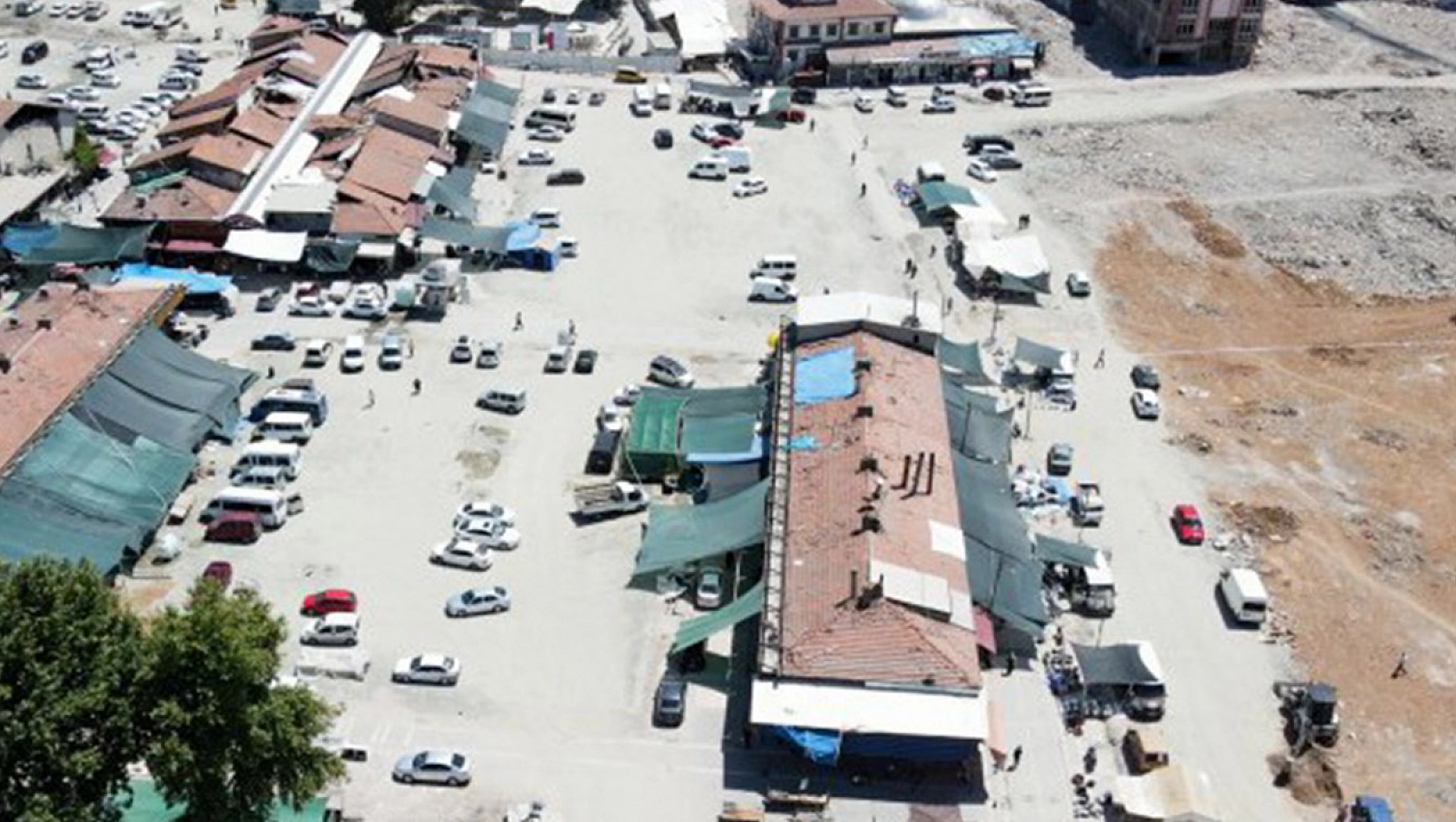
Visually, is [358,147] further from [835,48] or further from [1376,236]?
[1376,236]

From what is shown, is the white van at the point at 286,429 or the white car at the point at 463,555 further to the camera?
the white van at the point at 286,429

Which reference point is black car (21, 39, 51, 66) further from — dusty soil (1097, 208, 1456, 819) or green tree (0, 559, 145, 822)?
green tree (0, 559, 145, 822)

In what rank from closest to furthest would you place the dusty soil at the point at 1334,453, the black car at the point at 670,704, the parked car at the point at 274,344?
the black car at the point at 670,704, the dusty soil at the point at 1334,453, the parked car at the point at 274,344

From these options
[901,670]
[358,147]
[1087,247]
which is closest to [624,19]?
[358,147]

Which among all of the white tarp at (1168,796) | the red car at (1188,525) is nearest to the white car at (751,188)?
the red car at (1188,525)

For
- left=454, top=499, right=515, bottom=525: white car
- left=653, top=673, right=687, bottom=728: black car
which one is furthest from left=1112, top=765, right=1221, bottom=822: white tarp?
left=454, top=499, right=515, bottom=525: white car

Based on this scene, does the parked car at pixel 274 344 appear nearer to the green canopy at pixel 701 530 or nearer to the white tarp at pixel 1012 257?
the green canopy at pixel 701 530
